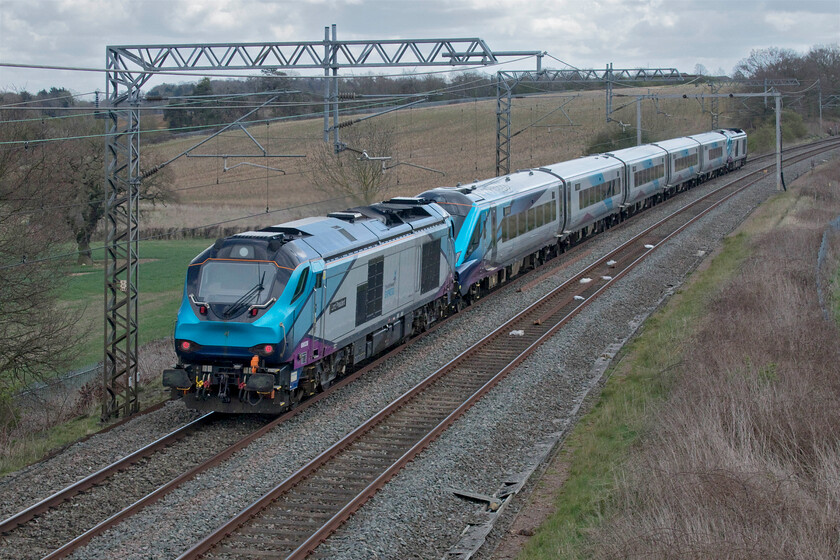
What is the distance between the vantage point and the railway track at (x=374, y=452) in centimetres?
988

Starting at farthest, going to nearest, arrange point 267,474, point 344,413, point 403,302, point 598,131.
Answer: point 598,131 → point 403,302 → point 344,413 → point 267,474

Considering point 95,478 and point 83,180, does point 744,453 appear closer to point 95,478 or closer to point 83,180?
point 95,478

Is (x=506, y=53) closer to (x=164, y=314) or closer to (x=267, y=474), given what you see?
(x=267, y=474)

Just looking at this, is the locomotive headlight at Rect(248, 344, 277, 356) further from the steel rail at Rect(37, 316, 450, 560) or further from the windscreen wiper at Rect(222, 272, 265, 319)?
the steel rail at Rect(37, 316, 450, 560)

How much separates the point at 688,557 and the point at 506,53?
55.8 feet

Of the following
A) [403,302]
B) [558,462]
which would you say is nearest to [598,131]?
[403,302]

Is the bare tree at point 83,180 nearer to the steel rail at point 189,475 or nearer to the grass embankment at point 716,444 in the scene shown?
the steel rail at point 189,475

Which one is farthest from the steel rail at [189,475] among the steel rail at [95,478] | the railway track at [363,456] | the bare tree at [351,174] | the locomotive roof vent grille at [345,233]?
the bare tree at [351,174]

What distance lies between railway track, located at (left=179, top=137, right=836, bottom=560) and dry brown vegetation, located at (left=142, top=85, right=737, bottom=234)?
10.3 m

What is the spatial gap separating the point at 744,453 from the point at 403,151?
2188 inches

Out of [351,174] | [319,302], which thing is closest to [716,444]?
[319,302]

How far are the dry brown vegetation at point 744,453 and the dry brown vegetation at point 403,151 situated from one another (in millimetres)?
16127

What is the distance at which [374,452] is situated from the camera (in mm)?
12867

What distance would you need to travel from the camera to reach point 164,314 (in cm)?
3372
